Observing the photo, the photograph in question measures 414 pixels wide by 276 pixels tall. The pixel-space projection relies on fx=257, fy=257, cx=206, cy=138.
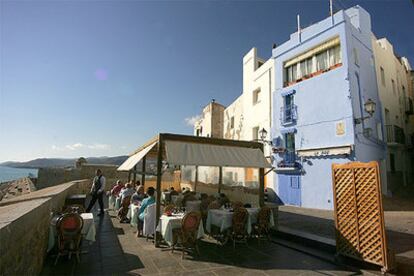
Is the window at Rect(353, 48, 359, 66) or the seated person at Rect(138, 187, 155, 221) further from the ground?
the window at Rect(353, 48, 359, 66)

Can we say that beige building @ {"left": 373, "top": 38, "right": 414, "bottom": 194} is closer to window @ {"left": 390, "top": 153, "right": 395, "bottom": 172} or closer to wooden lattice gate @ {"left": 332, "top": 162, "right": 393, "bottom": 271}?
window @ {"left": 390, "top": 153, "right": 395, "bottom": 172}

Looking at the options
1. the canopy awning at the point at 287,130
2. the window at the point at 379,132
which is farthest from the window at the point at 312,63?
the window at the point at 379,132

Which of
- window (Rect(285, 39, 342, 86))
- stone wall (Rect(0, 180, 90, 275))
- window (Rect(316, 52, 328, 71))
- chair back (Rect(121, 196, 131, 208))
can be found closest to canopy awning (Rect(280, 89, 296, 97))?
window (Rect(285, 39, 342, 86))

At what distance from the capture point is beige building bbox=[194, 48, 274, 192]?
18.0 metres

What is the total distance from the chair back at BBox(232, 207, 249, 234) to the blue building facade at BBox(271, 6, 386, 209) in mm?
8241

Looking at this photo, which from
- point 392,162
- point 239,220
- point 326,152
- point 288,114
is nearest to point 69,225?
point 239,220

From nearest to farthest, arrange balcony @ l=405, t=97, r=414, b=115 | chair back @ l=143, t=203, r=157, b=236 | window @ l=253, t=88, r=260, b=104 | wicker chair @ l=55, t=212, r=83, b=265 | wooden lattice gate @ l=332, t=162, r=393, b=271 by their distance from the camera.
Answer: wooden lattice gate @ l=332, t=162, r=393, b=271 < wicker chair @ l=55, t=212, r=83, b=265 < chair back @ l=143, t=203, r=157, b=236 < balcony @ l=405, t=97, r=414, b=115 < window @ l=253, t=88, r=260, b=104

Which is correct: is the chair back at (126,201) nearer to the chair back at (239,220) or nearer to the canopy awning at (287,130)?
the chair back at (239,220)

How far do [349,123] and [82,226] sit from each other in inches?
495

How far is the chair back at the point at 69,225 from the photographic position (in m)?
5.28

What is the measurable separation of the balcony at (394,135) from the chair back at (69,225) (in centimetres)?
1735

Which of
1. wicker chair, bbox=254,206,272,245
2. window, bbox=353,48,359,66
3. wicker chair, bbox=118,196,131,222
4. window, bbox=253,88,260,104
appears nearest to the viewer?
wicker chair, bbox=254,206,272,245

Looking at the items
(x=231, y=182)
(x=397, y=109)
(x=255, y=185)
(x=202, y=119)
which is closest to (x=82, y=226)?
(x=255, y=185)

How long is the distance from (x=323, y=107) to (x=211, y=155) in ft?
31.2
